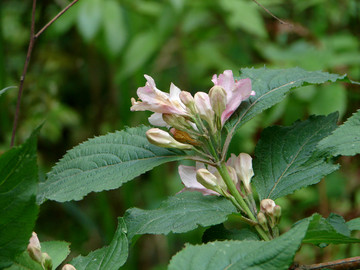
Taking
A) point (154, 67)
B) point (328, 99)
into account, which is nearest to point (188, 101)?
point (328, 99)

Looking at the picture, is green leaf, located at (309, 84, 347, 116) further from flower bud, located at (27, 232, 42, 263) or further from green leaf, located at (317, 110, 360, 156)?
flower bud, located at (27, 232, 42, 263)

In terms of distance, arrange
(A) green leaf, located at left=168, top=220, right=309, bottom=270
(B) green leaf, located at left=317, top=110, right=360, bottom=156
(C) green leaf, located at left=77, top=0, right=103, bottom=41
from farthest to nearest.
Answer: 1. (C) green leaf, located at left=77, top=0, right=103, bottom=41
2. (B) green leaf, located at left=317, top=110, right=360, bottom=156
3. (A) green leaf, located at left=168, top=220, right=309, bottom=270

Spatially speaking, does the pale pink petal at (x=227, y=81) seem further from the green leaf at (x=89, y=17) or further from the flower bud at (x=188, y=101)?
the green leaf at (x=89, y=17)

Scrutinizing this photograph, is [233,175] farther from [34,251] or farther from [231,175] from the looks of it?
[34,251]

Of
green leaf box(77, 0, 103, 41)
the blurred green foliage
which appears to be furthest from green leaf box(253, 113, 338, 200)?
green leaf box(77, 0, 103, 41)

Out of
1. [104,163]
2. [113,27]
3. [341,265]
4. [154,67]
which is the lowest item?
[341,265]
